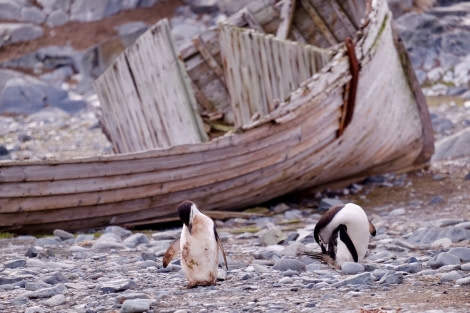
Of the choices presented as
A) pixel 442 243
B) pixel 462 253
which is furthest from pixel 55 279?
pixel 442 243

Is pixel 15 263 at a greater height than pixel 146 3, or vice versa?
pixel 146 3

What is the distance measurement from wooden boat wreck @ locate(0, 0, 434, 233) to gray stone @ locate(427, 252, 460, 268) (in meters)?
3.47

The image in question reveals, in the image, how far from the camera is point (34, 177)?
7969 mm

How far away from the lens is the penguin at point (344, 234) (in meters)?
6.11

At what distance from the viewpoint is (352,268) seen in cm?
577

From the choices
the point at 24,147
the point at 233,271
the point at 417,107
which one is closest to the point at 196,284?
the point at 233,271

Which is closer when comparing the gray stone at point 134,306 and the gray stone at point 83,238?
the gray stone at point 134,306

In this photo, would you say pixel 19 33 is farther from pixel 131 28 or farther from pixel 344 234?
pixel 344 234

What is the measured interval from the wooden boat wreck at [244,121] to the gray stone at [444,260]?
3.47m

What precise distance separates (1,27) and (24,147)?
1146cm

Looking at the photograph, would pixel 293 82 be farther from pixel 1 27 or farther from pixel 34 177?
pixel 1 27

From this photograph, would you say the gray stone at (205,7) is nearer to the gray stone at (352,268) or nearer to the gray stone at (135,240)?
the gray stone at (135,240)

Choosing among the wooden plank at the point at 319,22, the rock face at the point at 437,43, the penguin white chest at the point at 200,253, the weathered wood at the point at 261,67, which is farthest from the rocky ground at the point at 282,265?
the rock face at the point at 437,43

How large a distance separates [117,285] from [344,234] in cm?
172
